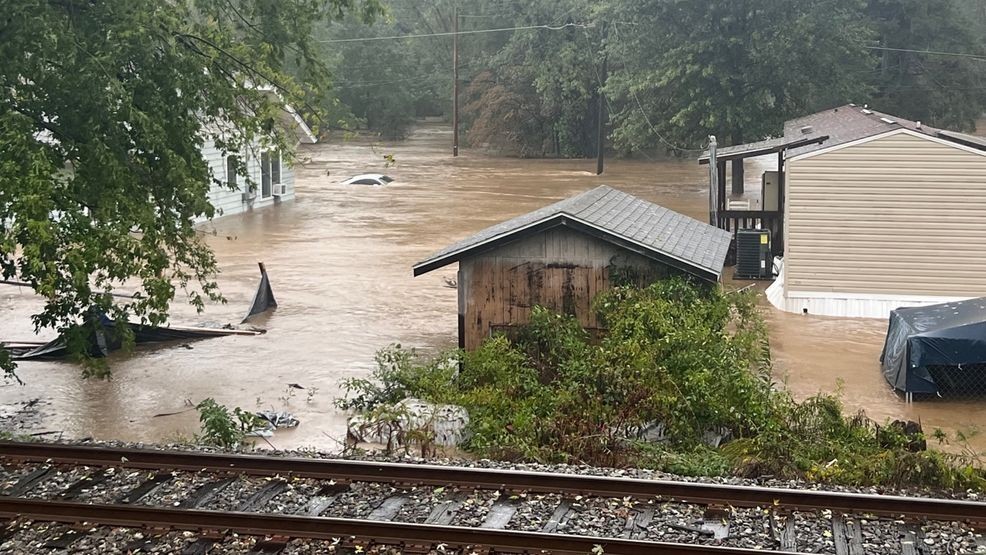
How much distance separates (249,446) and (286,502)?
112 inches

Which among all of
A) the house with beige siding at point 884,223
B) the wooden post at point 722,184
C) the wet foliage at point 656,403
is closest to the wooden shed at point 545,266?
the wet foliage at point 656,403

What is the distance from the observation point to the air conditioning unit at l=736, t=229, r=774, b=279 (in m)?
25.2

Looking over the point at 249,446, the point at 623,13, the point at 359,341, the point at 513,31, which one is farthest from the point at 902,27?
the point at 249,446

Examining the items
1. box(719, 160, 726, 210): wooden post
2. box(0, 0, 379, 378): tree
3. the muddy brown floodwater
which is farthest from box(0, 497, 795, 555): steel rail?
box(719, 160, 726, 210): wooden post

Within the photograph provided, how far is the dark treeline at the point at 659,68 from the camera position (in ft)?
133

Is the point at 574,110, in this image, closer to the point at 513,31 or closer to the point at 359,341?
the point at 513,31

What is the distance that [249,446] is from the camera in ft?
38.1

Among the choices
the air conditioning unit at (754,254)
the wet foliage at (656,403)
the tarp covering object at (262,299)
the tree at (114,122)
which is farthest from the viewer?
the air conditioning unit at (754,254)

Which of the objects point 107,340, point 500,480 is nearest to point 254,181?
point 107,340

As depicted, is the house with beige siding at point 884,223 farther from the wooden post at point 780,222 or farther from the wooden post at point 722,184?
the wooden post at point 780,222

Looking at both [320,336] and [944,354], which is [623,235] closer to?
[944,354]

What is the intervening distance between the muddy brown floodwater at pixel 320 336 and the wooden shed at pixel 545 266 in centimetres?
238

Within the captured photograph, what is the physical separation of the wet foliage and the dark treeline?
12.4 ft

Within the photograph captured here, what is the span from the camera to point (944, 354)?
15047 mm
